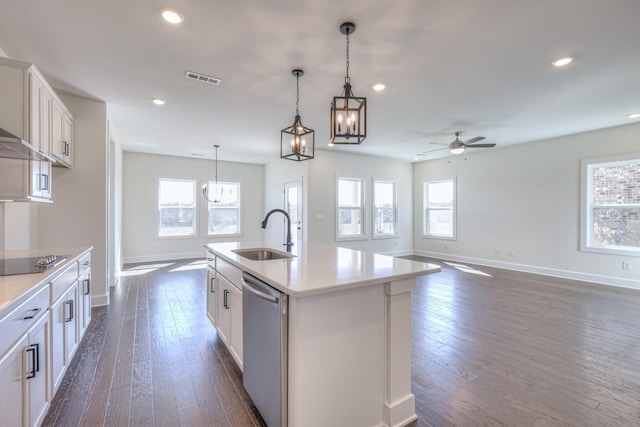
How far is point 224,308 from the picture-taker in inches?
98.9

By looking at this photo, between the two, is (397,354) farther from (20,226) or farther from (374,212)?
(374,212)

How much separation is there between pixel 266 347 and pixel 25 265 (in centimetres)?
180

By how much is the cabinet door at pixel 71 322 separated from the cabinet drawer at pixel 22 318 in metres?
0.49

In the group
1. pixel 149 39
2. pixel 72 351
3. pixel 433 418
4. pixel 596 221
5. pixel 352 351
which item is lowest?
pixel 433 418

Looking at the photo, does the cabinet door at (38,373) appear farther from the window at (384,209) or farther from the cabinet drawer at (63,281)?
the window at (384,209)

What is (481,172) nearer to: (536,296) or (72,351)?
(536,296)

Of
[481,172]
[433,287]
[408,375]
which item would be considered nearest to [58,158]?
[408,375]

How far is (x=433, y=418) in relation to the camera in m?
1.82

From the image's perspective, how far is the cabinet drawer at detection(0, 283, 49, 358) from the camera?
124 centimetres

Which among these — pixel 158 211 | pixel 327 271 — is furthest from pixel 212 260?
pixel 158 211

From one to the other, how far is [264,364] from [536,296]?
4434 millimetres

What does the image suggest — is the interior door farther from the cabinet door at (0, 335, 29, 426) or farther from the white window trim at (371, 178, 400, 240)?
the cabinet door at (0, 335, 29, 426)

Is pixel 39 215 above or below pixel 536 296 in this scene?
above

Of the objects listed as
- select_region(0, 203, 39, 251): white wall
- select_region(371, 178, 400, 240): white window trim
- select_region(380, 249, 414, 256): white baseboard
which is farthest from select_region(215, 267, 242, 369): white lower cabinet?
select_region(380, 249, 414, 256): white baseboard
